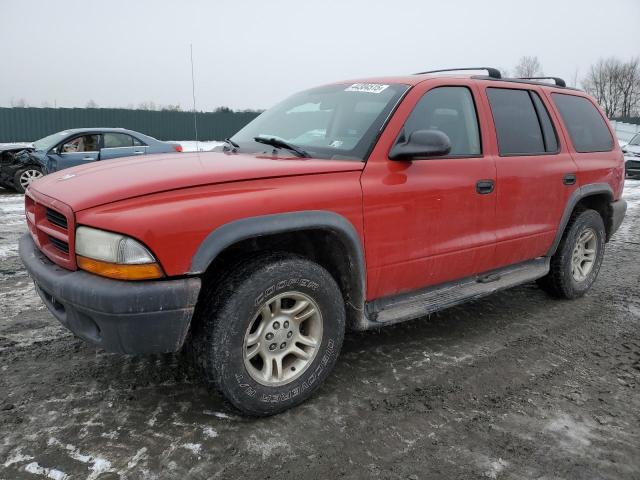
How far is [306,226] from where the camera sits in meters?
2.54

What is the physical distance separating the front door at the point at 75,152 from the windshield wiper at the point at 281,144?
7735mm

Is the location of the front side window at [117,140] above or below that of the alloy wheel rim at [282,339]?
above

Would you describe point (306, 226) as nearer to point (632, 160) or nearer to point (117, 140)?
point (117, 140)

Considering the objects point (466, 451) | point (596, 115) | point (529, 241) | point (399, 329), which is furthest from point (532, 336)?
point (596, 115)

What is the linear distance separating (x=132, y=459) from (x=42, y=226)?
126cm

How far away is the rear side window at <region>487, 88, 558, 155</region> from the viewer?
143 inches

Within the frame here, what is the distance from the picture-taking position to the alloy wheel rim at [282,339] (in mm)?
2553

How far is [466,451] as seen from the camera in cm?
236

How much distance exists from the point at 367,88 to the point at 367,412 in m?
2.03

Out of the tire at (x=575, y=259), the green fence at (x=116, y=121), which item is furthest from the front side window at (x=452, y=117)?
the green fence at (x=116, y=121)

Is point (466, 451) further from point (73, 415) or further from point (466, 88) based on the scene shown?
point (466, 88)

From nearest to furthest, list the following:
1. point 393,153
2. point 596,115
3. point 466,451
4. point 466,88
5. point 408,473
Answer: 1. point 408,473
2. point 466,451
3. point 393,153
4. point 466,88
5. point 596,115

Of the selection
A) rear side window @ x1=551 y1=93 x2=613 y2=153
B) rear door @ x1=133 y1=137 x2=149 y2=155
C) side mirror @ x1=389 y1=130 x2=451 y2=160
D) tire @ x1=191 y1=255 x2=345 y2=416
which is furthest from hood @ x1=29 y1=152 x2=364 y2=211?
rear door @ x1=133 y1=137 x2=149 y2=155

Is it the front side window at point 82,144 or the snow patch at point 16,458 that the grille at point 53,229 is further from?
the front side window at point 82,144
